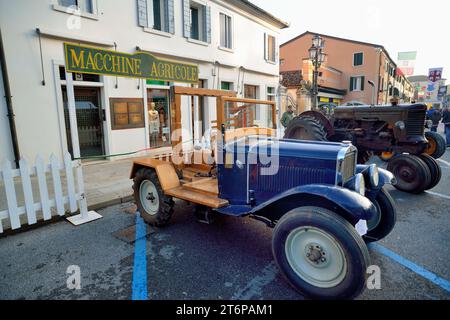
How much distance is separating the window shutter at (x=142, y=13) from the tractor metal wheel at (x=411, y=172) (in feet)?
26.5

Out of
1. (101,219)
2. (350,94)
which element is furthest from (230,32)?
(350,94)

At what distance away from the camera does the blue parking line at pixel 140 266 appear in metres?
2.46

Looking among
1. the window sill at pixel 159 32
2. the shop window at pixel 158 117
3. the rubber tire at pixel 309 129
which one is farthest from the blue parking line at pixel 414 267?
the window sill at pixel 159 32

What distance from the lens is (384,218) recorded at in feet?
10.3

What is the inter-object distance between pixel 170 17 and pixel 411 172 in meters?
8.64

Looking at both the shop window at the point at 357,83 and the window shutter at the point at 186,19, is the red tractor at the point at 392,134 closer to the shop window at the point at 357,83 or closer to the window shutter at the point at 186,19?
the window shutter at the point at 186,19

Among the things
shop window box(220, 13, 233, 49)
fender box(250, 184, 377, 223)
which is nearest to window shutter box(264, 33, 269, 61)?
shop window box(220, 13, 233, 49)

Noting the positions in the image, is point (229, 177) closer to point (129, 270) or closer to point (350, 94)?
point (129, 270)

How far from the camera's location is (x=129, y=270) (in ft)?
9.31

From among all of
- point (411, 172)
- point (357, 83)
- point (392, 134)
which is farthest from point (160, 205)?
point (357, 83)

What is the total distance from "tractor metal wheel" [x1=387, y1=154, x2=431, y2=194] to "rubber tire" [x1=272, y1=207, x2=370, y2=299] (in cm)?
402

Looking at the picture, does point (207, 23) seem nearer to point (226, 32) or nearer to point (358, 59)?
point (226, 32)

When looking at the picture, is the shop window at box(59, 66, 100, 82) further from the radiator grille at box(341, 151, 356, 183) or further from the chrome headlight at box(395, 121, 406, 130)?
the chrome headlight at box(395, 121, 406, 130)

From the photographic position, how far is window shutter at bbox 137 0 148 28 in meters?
8.44
